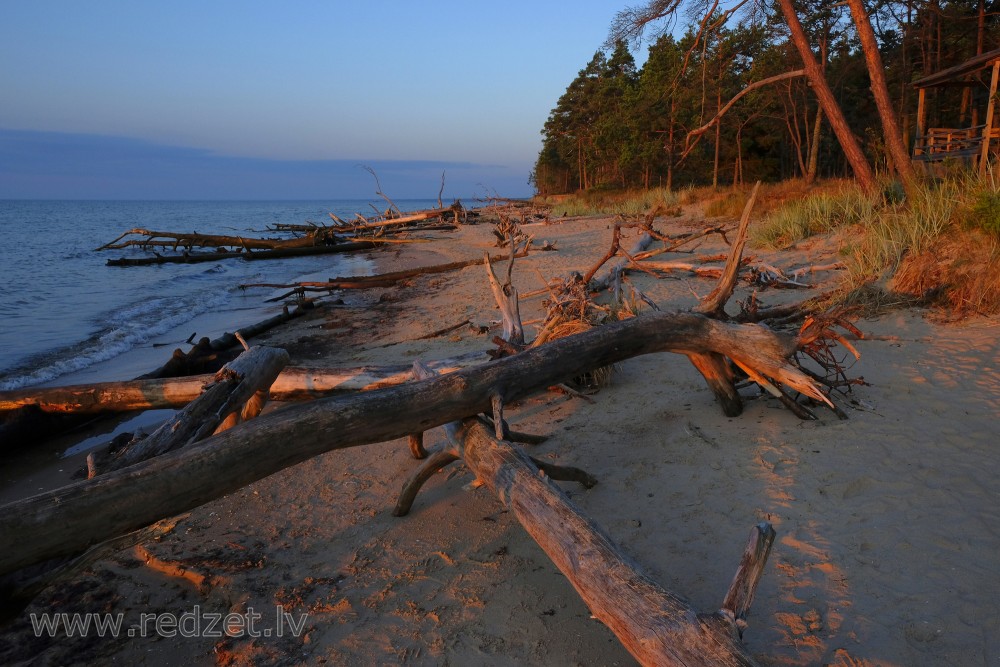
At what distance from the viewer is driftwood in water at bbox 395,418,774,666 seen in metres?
1.76

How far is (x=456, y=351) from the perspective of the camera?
663cm

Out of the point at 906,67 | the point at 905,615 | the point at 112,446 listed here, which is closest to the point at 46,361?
the point at 112,446

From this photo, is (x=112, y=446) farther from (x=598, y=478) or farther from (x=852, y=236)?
(x=852, y=236)

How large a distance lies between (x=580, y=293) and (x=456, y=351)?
1765mm

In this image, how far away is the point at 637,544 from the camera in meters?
2.86

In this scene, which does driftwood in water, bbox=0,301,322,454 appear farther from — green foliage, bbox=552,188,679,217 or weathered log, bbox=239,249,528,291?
green foliage, bbox=552,188,679,217

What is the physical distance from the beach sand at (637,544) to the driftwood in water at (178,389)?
0.64 m

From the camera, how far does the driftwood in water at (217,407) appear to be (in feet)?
8.96

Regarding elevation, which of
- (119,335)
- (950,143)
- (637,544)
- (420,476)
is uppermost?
(950,143)

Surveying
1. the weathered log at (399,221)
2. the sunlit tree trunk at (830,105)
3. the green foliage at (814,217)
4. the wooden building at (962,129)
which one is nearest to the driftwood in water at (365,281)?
the green foliage at (814,217)

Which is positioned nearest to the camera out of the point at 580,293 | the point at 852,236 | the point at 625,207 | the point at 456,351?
the point at 580,293

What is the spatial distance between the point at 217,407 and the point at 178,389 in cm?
174

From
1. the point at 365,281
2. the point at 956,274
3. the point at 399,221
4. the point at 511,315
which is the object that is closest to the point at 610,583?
the point at 511,315

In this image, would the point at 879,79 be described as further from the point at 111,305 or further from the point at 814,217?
the point at 111,305
